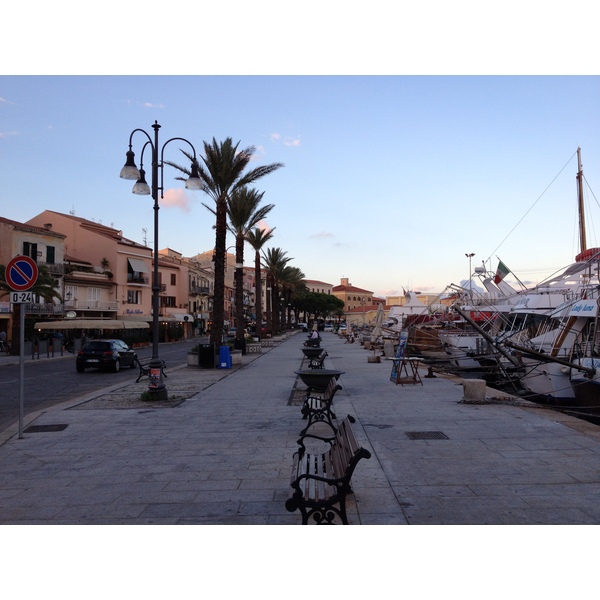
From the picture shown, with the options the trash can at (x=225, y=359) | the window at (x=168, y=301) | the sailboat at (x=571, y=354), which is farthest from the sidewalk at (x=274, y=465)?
the window at (x=168, y=301)

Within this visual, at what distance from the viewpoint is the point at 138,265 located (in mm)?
63125

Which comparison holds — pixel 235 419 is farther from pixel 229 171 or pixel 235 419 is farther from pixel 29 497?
pixel 229 171

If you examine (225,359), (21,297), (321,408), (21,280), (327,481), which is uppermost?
(21,280)

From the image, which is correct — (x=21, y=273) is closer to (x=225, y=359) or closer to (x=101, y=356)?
(x=225, y=359)

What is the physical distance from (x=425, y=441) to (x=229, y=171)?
1999cm

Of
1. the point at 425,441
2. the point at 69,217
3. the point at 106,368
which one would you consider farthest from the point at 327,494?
the point at 69,217

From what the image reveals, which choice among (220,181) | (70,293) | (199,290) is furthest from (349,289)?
(220,181)

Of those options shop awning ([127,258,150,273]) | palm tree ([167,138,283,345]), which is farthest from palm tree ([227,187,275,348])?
shop awning ([127,258,150,273])

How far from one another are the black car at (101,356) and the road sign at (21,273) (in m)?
15.1

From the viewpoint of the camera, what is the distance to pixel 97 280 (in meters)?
56.0

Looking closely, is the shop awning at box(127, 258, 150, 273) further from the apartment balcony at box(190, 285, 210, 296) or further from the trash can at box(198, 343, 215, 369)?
the trash can at box(198, 343, 215, 369)

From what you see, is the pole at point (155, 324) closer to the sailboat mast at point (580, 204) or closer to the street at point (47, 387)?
the street at point (47, 387)

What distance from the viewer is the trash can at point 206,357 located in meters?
23.3

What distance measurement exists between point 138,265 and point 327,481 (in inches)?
2428
